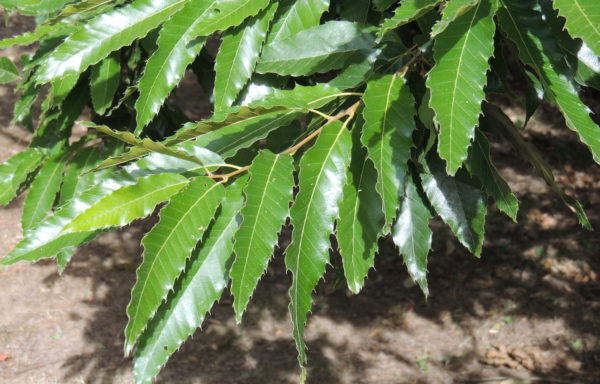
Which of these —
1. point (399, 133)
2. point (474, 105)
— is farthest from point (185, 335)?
point (474, 105)

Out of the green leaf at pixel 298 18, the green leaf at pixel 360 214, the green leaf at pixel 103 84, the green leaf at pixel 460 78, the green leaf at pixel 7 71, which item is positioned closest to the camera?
the green leaf at pixel 460 78

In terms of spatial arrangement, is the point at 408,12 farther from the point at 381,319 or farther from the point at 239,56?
the point at 381,319

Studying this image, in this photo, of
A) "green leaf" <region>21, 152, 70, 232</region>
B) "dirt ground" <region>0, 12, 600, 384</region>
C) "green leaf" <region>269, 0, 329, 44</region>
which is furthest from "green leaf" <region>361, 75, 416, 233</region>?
"dirt ground" <region>0, 12, 600, 384</region>

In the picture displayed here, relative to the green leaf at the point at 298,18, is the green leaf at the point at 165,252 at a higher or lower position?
lower

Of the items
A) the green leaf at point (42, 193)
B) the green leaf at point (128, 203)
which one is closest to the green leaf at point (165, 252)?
the green leaf at point (128, 203)

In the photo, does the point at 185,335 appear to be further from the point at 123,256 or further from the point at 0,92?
the point at 0,92

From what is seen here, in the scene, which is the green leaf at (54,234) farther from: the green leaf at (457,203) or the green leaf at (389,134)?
the green leaf at (457,203)
